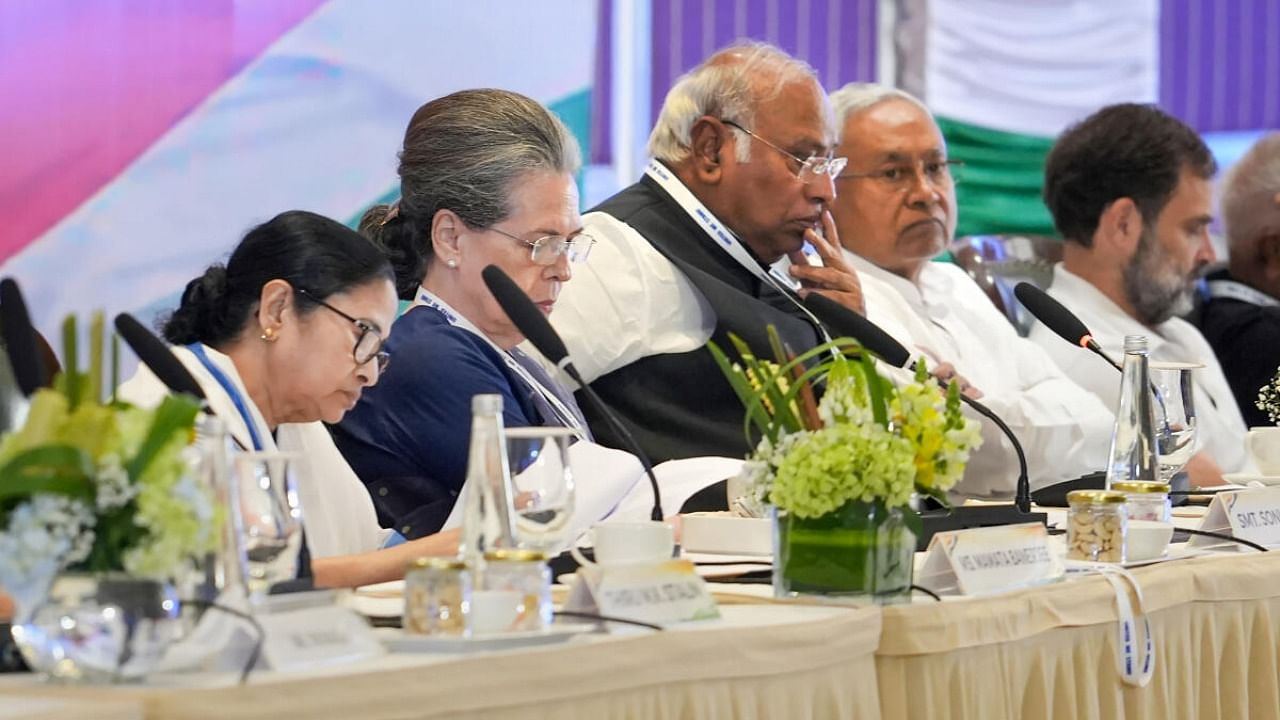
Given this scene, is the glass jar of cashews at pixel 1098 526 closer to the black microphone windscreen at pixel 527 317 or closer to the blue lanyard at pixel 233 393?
the black microphone windscreen at pixel 527 317

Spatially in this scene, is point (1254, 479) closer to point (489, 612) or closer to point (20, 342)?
point (489, 612)

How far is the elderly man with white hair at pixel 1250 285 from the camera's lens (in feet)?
17.6

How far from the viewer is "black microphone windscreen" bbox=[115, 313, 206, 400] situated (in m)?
1.85

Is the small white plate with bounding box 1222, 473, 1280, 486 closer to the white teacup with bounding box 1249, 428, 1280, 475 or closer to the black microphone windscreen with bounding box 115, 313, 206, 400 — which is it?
the white teacup with bounding box 1249, 428, 1280, 475

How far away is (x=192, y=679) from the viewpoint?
1.36 m

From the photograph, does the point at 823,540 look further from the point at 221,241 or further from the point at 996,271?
the point at 996,271

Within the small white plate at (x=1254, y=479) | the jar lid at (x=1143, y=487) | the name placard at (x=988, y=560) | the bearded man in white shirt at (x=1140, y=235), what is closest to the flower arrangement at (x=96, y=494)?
the name placard at (x=988, y=560)

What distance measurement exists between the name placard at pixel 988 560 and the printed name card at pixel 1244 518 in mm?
575

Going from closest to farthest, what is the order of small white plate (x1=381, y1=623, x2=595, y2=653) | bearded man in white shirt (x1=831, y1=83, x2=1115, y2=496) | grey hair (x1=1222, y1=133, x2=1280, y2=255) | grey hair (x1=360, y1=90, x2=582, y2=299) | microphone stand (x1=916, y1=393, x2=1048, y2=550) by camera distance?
small white plate (x1=381, y1=623, x2=595, y2=653)
microphone stand (x1=916, y1=393, x2=1048, y2=550)
grey hair (x1=360, y1=90, x2=582, y2=299)
bearded man in white shirt (x1=831, y1=83, x2=1115, y2=496)
grey hair (x1=1222, y1=133, x2=1280, y2=255)

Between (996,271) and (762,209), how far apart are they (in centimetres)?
138

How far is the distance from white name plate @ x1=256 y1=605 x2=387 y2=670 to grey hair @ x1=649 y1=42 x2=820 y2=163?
8.08ft

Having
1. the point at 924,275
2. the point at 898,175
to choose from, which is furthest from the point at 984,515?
the point at 924,275

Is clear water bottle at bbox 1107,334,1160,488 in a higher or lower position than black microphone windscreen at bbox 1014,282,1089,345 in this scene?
lower

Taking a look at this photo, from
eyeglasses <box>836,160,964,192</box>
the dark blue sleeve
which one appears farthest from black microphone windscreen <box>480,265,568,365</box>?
eyeglasses <box>836,160,964,192</box>
